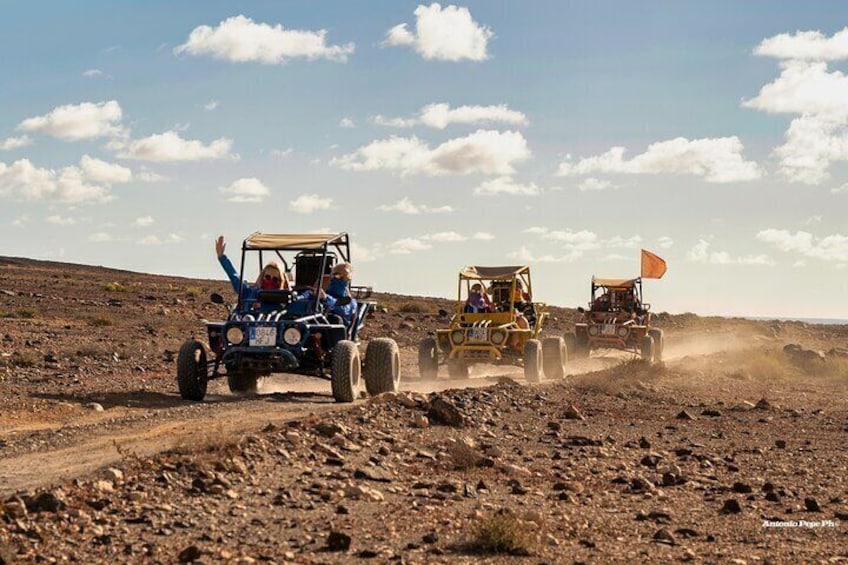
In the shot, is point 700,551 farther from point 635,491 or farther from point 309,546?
point 309,546

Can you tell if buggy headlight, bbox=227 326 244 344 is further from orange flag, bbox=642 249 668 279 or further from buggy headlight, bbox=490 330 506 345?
orange flag, bbox=642 249 668 279

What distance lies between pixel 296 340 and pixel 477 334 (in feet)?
24.0

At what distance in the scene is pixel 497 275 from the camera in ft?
72.8

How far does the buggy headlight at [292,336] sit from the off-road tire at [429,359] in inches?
289

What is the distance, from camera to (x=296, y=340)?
14.3 metres

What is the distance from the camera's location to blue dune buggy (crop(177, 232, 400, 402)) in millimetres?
14289

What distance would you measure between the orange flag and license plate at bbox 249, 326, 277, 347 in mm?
18708

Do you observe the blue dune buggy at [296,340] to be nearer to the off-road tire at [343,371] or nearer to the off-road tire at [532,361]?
the off-road tire at [343,371]

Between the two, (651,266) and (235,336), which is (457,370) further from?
(651,266)

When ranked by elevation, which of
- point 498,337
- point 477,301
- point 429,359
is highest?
point 477,301

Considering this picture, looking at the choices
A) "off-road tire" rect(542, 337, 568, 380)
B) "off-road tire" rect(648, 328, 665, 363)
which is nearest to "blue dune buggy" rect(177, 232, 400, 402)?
"off-road tire" rect(542, 337, 568, 380)

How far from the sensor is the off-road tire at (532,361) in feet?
67.3

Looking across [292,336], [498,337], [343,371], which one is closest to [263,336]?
[292,336]

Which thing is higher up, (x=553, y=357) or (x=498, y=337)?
(x=498, y=337)
